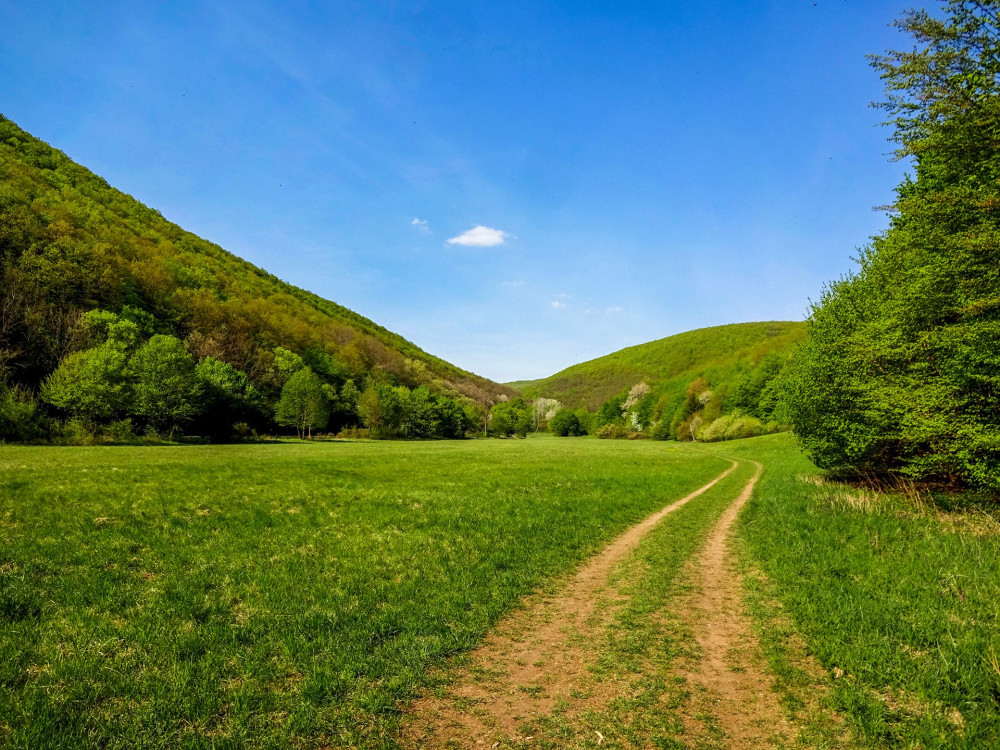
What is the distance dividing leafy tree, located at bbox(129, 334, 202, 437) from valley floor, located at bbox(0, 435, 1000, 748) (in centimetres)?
4606

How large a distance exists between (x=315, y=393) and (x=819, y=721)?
92876 millimetres

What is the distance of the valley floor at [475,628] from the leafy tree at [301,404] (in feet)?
244

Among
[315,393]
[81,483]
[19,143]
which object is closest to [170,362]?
[315,393]

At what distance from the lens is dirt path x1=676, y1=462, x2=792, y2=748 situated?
5.60 meters

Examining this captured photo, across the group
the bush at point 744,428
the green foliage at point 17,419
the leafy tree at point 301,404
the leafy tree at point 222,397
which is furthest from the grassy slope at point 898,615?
the bush at point 744,428

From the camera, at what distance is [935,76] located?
48.0 ft

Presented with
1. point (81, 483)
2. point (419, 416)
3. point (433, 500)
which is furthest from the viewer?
point (419, 416)

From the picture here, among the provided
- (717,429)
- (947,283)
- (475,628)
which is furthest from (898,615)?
(717,429)

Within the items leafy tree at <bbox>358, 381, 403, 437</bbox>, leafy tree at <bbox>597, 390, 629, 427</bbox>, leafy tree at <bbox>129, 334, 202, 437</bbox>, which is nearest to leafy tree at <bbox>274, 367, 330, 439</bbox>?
leafy tree at <bbox>358, 381, 403, 437</bbox>

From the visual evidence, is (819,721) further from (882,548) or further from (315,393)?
(315,393)

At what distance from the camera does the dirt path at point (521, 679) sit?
18.3 feet

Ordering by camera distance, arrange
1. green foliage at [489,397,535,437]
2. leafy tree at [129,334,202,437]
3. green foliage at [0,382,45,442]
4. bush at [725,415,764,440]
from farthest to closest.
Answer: green foliage at [489,397,535,437]
bush at [725,415,764,440]
leafy tree at [129,334,202,437]
green foliage at [0,382,45,442]

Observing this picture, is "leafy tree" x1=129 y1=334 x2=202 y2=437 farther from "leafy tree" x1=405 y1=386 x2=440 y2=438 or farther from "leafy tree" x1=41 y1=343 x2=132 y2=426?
"leafy tree" x1=405 y1=386 x2=440 y2=438

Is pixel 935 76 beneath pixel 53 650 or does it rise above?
above
